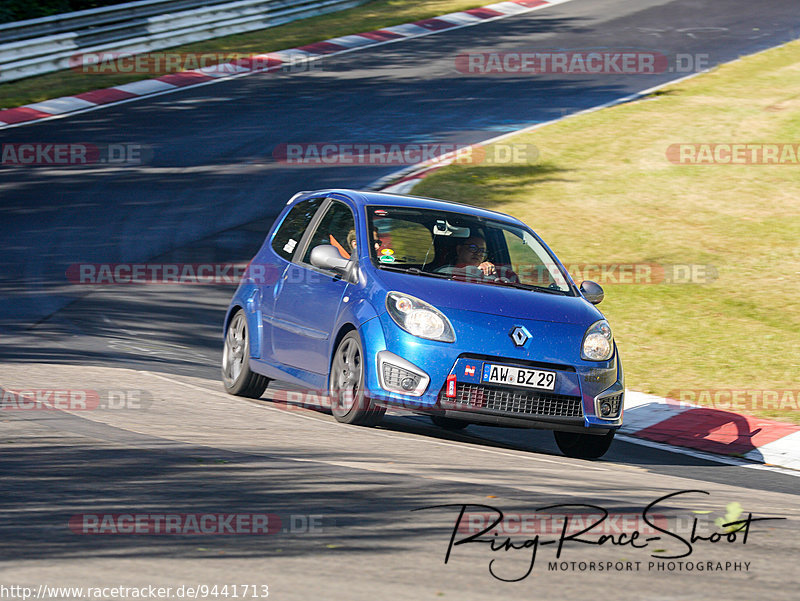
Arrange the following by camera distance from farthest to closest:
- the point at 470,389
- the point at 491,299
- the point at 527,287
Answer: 1. the point at 527,287
2. the point at 491,299
3. the point at 470,389

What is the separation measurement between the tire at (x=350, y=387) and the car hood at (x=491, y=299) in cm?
49

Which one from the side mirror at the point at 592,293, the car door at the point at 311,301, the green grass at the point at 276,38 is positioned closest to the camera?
the car door at the point at 311,301

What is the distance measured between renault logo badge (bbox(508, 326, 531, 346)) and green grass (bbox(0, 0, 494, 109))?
16.6m

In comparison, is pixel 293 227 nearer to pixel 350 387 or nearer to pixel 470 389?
pixel 350 387

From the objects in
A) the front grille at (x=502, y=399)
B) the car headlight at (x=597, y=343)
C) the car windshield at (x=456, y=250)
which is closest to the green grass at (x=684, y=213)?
the car windshield at (x=456, y=250)

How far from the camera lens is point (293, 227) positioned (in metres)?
9.56

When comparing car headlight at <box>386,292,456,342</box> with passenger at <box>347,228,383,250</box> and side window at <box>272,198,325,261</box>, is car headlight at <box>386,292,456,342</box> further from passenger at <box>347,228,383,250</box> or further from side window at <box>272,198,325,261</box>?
side window at <box>272,198,325,261</box>

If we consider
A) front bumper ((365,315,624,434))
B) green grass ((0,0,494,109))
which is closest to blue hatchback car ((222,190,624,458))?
front bumper ((365,315,624,434))

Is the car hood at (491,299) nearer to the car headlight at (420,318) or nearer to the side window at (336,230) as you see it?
the car headlight at (420,318)

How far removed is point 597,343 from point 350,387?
1.67 meters

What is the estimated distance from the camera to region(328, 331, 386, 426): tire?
789 cm

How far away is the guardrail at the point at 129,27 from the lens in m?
24.4

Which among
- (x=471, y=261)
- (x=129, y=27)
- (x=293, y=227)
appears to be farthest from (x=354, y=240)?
(x=129, y=27)

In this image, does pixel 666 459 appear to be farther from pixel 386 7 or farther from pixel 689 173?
pixel 386 7
